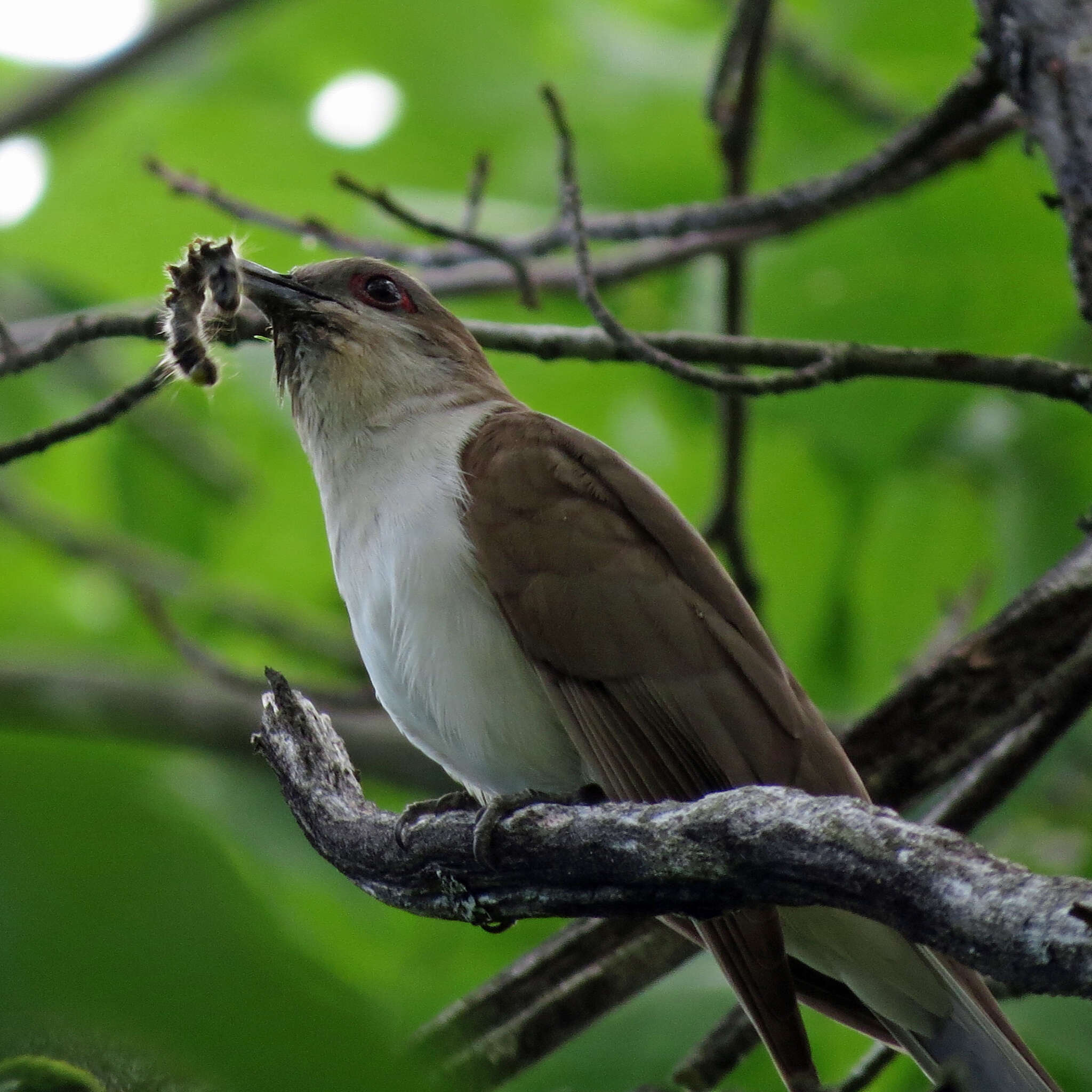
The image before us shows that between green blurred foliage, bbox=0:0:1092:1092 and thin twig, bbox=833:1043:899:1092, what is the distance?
0.62 metres

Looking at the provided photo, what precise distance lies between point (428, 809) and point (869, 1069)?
4.96ft

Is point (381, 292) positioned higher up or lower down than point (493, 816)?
higher up

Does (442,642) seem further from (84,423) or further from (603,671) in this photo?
(84,423)

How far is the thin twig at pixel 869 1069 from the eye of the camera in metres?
3.86

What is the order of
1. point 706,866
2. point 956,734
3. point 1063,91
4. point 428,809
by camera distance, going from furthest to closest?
point 428,809 < point 956,734 < point 1063,91 < point 706,866

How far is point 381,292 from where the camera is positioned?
5039 mm

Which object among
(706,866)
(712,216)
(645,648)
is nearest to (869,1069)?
(645,648)

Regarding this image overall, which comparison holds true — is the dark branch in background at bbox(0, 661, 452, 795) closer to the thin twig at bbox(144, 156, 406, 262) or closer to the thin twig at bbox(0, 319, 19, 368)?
the thin twig at bbox(144, 156, 406, 262)

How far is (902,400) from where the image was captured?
5797 mm

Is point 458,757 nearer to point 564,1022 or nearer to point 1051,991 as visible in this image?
point 564,1022

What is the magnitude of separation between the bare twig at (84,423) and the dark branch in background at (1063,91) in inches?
102

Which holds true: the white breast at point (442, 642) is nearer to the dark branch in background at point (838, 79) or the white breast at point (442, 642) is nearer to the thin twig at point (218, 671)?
the thin twig at point (218, 671)

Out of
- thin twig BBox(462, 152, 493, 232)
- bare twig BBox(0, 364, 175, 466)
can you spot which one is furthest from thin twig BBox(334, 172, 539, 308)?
bare twig BBox(0, 364, 175, 466)

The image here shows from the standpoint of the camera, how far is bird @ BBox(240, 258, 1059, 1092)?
3.59 meters
